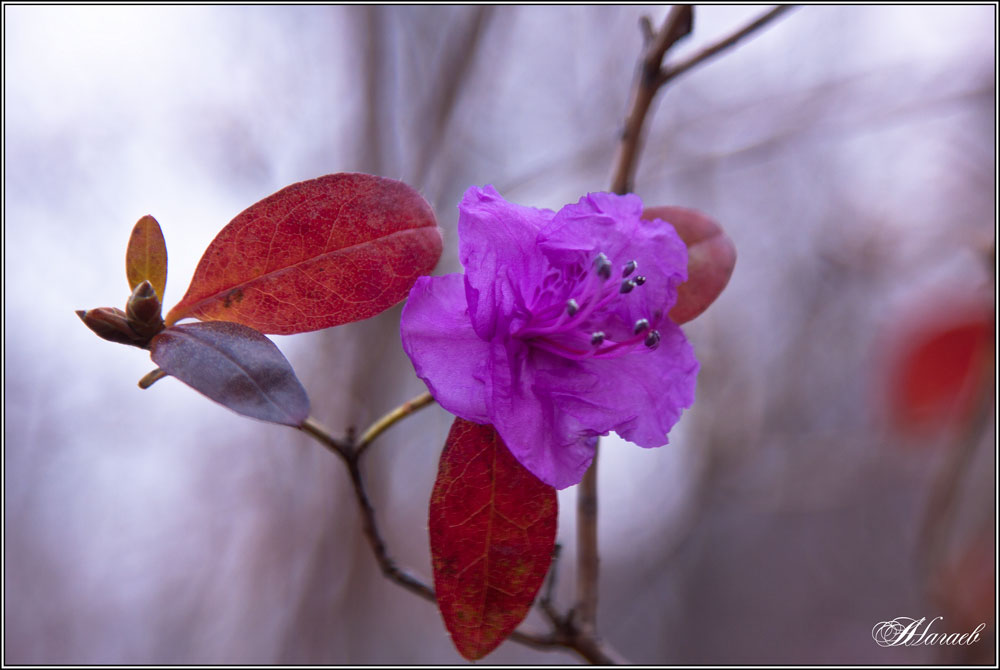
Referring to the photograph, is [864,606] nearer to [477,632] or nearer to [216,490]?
[216,490]

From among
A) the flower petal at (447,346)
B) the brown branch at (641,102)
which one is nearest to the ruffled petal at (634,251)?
the flower petal at (447,346)

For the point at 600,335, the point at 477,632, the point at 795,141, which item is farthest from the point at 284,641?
the point at 795,141

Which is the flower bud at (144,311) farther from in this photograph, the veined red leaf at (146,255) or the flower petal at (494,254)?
the flower petal at (494,254)

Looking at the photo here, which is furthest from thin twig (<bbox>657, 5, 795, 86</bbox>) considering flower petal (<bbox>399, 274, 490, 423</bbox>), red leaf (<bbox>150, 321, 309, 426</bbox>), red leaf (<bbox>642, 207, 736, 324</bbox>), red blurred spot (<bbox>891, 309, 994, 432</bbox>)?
red blurred spot (<bbox>891, 309, 994, 432</bbox>)

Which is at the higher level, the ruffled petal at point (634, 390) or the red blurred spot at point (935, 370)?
the ruffled petal at point (634, 390)

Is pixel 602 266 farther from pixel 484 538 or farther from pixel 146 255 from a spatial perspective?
pixel 146 255

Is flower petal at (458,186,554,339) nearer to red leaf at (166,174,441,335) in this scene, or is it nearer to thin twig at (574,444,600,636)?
red leaf at (166,174,441,335)

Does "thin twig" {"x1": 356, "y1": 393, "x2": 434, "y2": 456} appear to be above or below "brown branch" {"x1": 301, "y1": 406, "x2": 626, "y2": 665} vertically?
above
